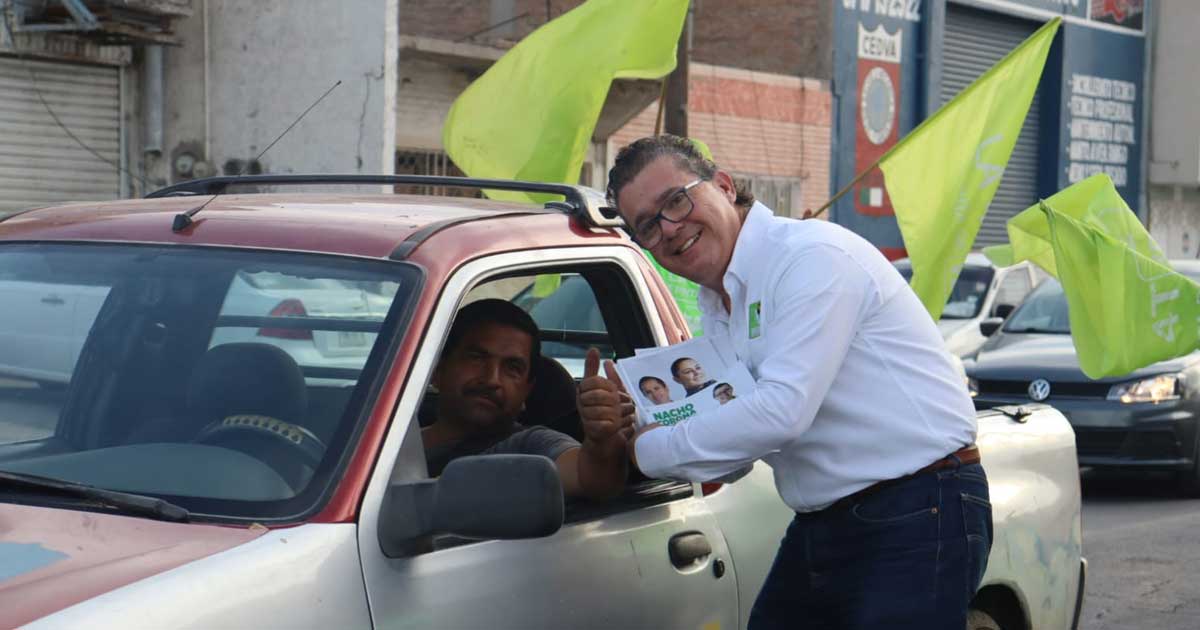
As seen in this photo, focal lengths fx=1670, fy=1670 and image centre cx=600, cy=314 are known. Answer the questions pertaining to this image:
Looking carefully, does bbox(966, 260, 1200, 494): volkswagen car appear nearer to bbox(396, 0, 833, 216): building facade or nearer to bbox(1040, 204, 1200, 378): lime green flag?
bbox(1040, 204, 1200, 378): lime green flag

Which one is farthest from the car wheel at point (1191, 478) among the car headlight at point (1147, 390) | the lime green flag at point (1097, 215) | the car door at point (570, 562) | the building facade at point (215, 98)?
the building facade at point (215, 98)

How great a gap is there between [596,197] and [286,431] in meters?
1.23

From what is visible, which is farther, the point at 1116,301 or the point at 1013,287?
the point at 1013,287

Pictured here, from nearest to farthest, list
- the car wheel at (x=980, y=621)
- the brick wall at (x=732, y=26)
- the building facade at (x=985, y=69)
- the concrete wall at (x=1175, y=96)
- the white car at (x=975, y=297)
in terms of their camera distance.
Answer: the car wheel at (x=980, y=621) < the white car at (x=975, y=297) < the brick wall at (x=732, y=26) < the building facade at (x=985, y=69) < the concrete wall at (x=1175, y=96)

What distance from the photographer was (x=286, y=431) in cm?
311

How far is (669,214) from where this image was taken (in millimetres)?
3455

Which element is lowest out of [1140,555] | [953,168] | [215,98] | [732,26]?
[1140,555]

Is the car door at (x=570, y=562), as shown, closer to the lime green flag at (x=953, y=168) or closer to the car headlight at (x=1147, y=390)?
the lime green flag at (x=953, y=168)

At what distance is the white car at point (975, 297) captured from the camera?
51.0 feet

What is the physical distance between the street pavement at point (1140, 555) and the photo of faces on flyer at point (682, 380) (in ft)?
15.7

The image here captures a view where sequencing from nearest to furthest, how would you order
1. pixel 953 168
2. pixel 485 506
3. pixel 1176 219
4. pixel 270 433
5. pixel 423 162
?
1. pixel 485 506
2. pixel 270 433
3. pixel 953 168
4. pixel 423 162
5. pixel 1176 219

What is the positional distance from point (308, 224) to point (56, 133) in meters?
14.9

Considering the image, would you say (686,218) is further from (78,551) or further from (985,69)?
(985,69)

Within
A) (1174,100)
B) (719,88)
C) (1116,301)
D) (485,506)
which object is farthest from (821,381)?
(1174,100)
